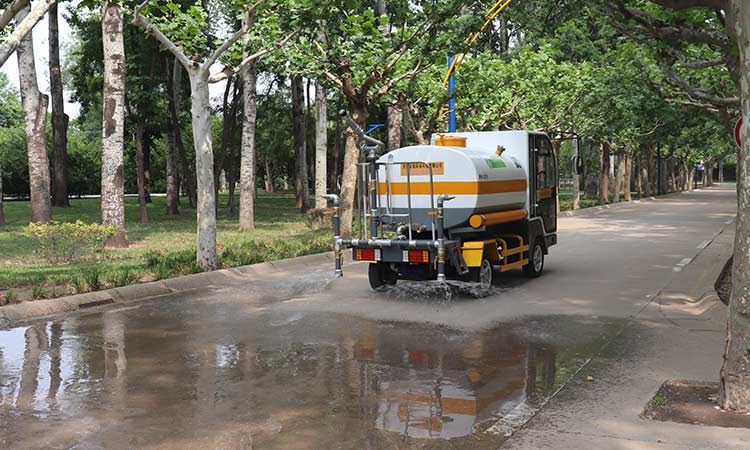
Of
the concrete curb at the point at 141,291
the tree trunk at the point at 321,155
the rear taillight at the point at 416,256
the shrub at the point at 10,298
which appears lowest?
the concrete curb at the point at 141,291

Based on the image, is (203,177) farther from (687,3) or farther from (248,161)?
(248,161)

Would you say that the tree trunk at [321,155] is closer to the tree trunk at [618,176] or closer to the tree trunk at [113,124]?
the tree trunk at [113,124]

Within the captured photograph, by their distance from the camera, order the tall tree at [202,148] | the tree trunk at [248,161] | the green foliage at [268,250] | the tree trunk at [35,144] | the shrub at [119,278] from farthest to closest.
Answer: the tree trunk at [248,161]
the tree trunk at [35,144]
the green foliage at [268,250]
the tall tree at [202,148]
the shrub at [119,278]

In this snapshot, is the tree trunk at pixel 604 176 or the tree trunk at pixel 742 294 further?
the tree trunk at pixel 604 176

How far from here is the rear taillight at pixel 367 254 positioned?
12.6 meters

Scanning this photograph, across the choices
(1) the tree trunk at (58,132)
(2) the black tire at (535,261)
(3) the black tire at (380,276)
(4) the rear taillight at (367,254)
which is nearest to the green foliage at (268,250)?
(3) the black tire at (380,276)

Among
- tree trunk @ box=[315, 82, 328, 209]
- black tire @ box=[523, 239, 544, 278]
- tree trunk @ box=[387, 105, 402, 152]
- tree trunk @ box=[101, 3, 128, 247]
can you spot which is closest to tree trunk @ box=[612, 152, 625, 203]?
tree trunk @ box=[387, 105, 402, 152]

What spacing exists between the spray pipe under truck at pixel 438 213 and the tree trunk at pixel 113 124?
8413 millimetres

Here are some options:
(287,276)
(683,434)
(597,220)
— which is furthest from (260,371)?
(597,220)

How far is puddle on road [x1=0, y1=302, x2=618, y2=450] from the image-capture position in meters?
6.01

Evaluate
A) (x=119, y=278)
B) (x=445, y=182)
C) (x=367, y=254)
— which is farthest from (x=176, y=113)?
(x=445, y=182)

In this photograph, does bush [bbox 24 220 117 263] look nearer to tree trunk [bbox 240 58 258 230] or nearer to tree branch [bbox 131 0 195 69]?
tree branch [bbox 131 0 195 69]

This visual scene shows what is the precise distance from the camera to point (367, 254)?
41.8 ft

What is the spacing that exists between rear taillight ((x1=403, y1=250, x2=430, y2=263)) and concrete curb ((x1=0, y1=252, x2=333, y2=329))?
3767 mm
